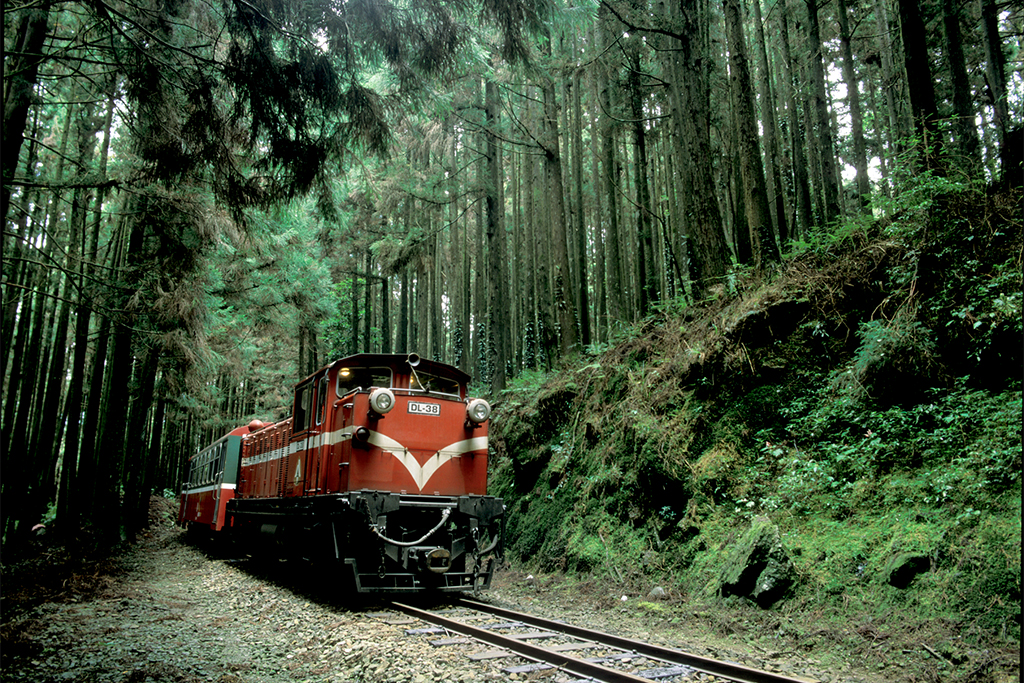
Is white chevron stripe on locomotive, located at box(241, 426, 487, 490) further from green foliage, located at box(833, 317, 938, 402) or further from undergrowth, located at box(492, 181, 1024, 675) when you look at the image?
green foliage, located at box(833, 317, 938, 402)

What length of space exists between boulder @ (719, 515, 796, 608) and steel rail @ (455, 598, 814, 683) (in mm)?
1488

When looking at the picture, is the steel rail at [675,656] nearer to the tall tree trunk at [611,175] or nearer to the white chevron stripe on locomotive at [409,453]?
the white chevron stripe on locomotive at [409,453]

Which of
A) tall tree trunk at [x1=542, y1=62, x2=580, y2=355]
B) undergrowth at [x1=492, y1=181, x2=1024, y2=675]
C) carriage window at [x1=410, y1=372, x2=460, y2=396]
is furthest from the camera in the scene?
tall tree trunk at [x1=542, y1=62, x2=580, y2=355]

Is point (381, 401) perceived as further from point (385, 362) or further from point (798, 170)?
point (798, 170)

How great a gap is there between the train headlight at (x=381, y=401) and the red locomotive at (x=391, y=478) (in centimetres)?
1

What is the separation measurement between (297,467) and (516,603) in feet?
12.6

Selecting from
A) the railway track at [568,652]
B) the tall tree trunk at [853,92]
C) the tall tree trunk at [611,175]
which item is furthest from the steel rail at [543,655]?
the tall tree trunk at [853,92]

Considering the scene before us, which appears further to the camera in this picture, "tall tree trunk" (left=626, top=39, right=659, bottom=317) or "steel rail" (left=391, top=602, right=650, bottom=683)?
"tall tree trunk" (left=626, top=39, right=659, bottom=317)

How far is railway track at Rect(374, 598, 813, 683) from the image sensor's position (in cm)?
436

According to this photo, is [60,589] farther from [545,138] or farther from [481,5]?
[545,138]

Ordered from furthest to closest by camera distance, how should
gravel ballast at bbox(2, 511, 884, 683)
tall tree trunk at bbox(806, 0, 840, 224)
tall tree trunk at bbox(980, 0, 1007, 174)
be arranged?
tall tree trunk at bbox(806, 0, 840, 224)
tall tree trunk at bbox(980, 0, 1007, 174)
gravel ballast at bbox(2, 511, 884, 683)

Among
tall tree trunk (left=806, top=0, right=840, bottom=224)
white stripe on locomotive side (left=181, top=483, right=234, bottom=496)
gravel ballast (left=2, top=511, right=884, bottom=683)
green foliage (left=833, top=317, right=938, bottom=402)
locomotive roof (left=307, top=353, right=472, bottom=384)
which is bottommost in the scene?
gravel ballast (left=2, top=511, right=884, bottom=683)

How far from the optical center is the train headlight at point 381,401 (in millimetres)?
7488

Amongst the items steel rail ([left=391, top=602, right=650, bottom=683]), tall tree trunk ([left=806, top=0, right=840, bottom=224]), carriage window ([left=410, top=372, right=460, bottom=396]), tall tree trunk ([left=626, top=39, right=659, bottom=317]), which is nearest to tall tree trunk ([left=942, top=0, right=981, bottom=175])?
tall tree trunk ([left=806, top=0, right=840, bottom=224])
